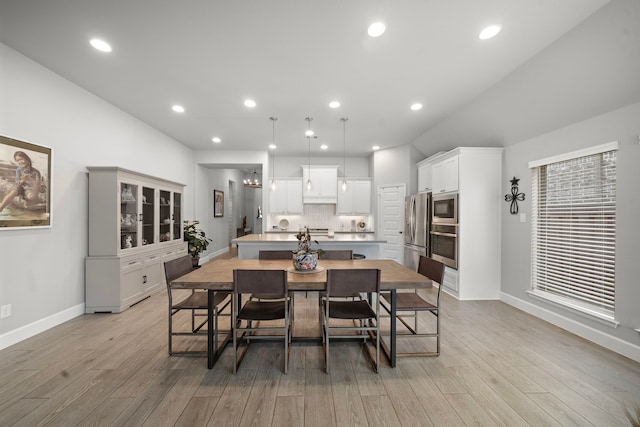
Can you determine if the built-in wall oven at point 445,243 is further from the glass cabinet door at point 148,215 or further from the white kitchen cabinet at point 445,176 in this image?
the glass cabinet door at point 148,215

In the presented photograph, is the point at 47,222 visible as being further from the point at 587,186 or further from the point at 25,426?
the point at 587,186

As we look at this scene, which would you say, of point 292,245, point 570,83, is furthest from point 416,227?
point 570,83

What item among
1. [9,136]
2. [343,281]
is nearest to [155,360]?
[343,281]

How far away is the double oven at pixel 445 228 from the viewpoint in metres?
4.29

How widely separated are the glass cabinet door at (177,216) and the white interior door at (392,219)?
4.15 metres

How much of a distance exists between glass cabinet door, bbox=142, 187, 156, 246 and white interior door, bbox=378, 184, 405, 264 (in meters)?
4.45

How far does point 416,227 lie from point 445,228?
3.06 ft

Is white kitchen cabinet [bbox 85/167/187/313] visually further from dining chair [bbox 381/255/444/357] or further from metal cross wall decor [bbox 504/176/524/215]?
metal cross wall decor [bbox 504/176/524/215]

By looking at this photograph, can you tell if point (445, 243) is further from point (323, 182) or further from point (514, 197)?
point (323, 182)

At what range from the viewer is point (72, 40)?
2559mm

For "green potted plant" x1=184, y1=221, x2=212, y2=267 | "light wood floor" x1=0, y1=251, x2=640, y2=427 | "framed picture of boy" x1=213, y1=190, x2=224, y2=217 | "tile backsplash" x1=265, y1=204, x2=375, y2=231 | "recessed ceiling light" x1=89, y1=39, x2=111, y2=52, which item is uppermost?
"recessed ceiling light" x1=89, y1=39, x2=111, y2=52

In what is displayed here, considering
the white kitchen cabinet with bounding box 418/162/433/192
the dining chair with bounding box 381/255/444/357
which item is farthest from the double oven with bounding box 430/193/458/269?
the dining chair with bounding box 381/255/444/357

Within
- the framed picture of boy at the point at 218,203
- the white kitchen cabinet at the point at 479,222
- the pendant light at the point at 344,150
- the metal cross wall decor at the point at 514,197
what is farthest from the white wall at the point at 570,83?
the framed picture of boy at the point at 218,203

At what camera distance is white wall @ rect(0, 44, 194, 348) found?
8.97 feet
